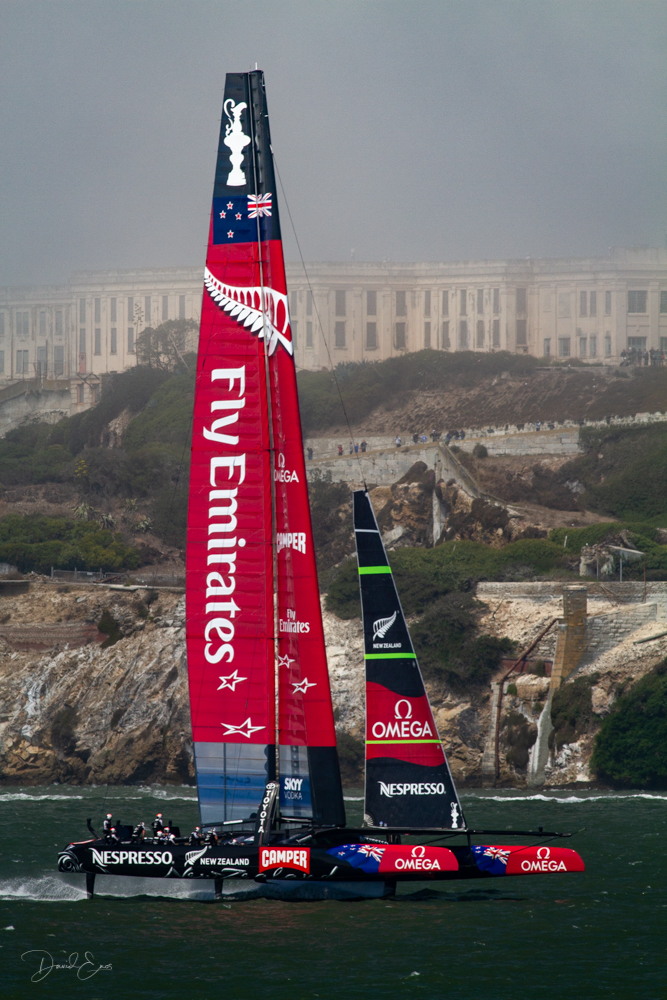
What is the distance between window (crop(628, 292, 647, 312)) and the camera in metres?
106

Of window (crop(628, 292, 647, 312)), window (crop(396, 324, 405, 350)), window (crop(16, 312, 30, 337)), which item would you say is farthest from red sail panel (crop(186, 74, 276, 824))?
window (crop(16, 312, 30, 337))

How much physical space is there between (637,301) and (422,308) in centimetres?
1837

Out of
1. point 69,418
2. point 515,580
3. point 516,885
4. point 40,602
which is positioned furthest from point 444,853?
point 69,418

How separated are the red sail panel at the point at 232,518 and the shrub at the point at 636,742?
996 inches

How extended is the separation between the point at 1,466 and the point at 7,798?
48.4 meters

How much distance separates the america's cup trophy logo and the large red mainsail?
0.02 metres

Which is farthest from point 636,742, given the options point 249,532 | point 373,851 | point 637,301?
point 637,301

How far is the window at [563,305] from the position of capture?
107875mm

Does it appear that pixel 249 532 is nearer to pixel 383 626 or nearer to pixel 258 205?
pixel 383 626

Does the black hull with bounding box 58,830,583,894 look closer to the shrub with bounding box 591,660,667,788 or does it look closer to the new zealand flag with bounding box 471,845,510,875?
the new zealand flag with bounding box 471,845,510,875

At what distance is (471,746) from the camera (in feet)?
162

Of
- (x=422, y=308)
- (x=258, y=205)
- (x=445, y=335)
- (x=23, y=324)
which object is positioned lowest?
(x=445, y=335)

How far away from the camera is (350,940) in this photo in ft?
75.8

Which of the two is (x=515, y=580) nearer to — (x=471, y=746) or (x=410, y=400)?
(x=471, y=746)
